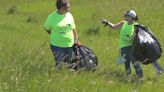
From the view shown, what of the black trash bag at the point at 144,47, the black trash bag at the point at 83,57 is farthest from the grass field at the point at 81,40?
the black trash bag at the point at 144,47

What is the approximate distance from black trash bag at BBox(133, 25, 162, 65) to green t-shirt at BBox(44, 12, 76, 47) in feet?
4.01

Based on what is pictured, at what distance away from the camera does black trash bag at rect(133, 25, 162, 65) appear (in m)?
10.4

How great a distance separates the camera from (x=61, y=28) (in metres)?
10.1

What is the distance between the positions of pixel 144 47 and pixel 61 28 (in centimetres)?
156

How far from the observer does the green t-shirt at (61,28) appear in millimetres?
10109

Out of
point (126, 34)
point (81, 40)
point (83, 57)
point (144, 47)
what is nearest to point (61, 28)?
point (83, 57)

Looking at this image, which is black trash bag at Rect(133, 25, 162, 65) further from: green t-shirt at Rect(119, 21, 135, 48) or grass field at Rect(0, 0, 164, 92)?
grass field at Rect(0, 0, 164, 92)

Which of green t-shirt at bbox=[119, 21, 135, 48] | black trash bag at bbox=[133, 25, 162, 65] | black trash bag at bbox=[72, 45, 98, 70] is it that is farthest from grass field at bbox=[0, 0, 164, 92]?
green t-shirt at bbox=[119, 21, 135, 48]

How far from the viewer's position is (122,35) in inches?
424

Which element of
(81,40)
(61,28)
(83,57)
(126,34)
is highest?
(61,28)

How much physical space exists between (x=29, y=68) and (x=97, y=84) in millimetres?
998

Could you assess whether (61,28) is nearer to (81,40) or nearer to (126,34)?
(126,34)

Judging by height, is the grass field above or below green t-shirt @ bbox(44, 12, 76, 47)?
below

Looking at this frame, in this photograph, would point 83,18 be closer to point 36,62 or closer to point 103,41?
point 103,41
